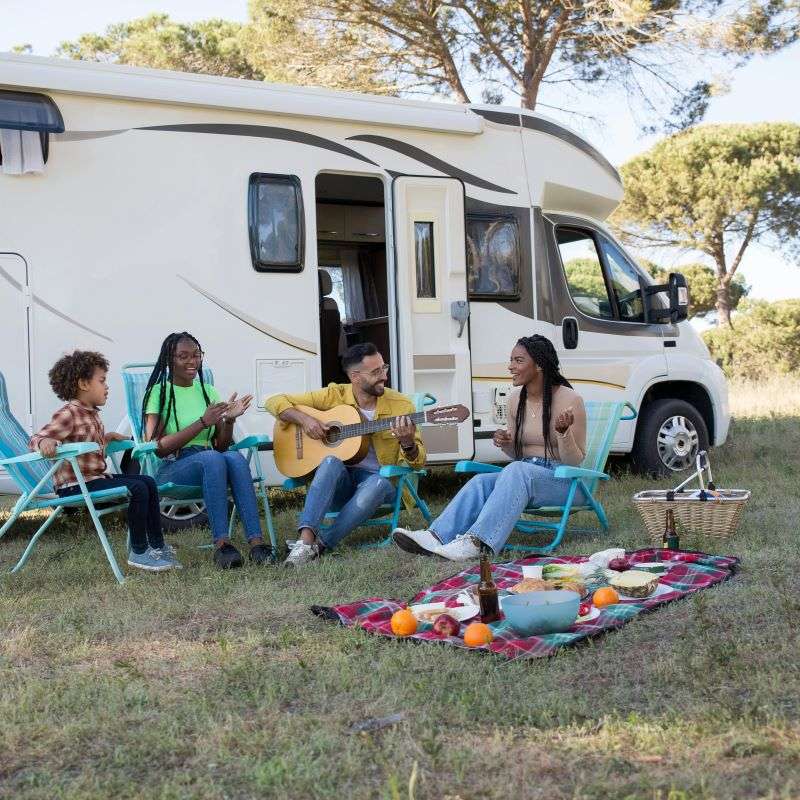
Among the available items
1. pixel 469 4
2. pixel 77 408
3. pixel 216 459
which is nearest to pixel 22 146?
pixel 77 408

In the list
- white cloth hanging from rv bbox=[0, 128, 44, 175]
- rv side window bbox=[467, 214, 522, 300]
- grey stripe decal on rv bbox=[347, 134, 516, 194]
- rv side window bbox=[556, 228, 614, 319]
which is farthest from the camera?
rv side window bbox=[556, 228, 614, 319]

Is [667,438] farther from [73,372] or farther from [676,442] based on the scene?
[73,372]

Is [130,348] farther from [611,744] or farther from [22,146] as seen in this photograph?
[611,744]

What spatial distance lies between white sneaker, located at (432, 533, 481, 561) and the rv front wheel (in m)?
2.89

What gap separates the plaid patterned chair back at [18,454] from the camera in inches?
187

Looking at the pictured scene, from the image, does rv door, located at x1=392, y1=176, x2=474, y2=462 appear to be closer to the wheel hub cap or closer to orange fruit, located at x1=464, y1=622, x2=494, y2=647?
the wheel hub cap

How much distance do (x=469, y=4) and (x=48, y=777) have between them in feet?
40.2

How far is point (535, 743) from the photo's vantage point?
2.50m

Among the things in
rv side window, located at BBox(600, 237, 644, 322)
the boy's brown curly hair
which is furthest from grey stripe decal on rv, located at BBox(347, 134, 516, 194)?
the boy's brown curly hair

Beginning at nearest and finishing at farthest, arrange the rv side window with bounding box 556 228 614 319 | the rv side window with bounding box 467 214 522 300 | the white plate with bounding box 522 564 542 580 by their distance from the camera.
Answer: the white plate with bounding box 522 564 542 580 → the rv side window with bounding box 467 214 522 300 → the rv side window with bounding box 556 228 614 319

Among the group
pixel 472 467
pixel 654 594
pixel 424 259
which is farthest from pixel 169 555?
pixel 424 259

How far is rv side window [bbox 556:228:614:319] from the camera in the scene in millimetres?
7062

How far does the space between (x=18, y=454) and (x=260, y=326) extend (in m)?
1.62

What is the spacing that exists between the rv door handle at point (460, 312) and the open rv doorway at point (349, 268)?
1.03 metres
